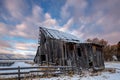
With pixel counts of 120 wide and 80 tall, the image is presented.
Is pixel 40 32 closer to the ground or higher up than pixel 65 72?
higher up

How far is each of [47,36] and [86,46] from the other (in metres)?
6.86

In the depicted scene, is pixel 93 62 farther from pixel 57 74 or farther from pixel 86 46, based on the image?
pixel 57 74

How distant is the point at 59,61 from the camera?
22.4 meters

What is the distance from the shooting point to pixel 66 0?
61.3ft

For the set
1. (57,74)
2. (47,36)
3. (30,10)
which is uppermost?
(30,10)

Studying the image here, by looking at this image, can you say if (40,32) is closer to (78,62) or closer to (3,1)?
(78,62)

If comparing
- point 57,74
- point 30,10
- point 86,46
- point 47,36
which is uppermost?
point 30,10

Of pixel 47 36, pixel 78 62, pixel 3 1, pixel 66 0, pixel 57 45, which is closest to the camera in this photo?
pixel 3 1

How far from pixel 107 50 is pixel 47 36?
153 ft

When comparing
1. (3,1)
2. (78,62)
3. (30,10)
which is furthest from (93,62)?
(3,1)

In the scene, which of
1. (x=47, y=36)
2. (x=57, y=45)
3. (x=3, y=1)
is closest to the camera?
(x=3, y=1)

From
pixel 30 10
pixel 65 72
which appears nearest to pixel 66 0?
pixel 30 10

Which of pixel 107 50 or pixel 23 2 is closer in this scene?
pixel 23 2

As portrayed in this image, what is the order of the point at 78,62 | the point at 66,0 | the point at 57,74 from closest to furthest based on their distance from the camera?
the point at 57,74, the point at 66,0, the point at 78,62
